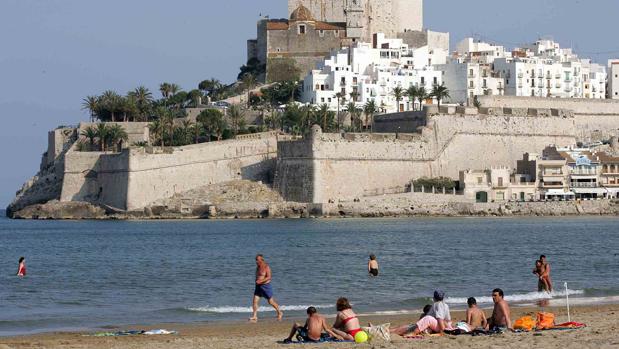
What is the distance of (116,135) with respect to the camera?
200 ft

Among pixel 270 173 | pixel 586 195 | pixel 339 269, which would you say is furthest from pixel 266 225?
pixel 339 269

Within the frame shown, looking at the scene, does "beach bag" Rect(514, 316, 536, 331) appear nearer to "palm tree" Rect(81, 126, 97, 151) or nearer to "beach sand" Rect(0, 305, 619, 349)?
"beach sand" Rect(0, 305, 619, 349)

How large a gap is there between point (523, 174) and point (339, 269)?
3078cm

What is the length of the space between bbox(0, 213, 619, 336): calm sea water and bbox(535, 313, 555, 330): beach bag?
475 cm

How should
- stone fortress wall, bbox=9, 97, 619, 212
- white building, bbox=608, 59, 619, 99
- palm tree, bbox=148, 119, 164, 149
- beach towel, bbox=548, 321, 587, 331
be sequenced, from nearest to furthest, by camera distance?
beach towel, bbox=548, 321, 587, 331 < stone fortress wall, bbox=9, 97, 619, 212 < palm tree, bbox=148, 119, 164, 149 < white building, bbox=608, 59, 619, 99

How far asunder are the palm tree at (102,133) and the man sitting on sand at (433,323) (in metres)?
45.1

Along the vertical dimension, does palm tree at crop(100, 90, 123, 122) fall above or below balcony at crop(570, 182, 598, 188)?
above

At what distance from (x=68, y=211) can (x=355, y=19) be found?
69.7 feet

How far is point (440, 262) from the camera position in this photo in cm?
3266

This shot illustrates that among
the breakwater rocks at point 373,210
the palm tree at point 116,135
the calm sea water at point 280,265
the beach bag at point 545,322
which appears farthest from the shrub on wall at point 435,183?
the beach bag at point 545,322

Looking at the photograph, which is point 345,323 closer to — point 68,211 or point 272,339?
point 272,339

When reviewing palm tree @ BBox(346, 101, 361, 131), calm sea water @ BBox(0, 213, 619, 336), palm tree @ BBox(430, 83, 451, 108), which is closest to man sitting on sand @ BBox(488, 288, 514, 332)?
calm sea water @ BBox(0, 213, 619, 336)

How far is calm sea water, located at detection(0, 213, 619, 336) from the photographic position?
2278 cm

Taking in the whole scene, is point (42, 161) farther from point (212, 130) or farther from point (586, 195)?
point (586, 195)
